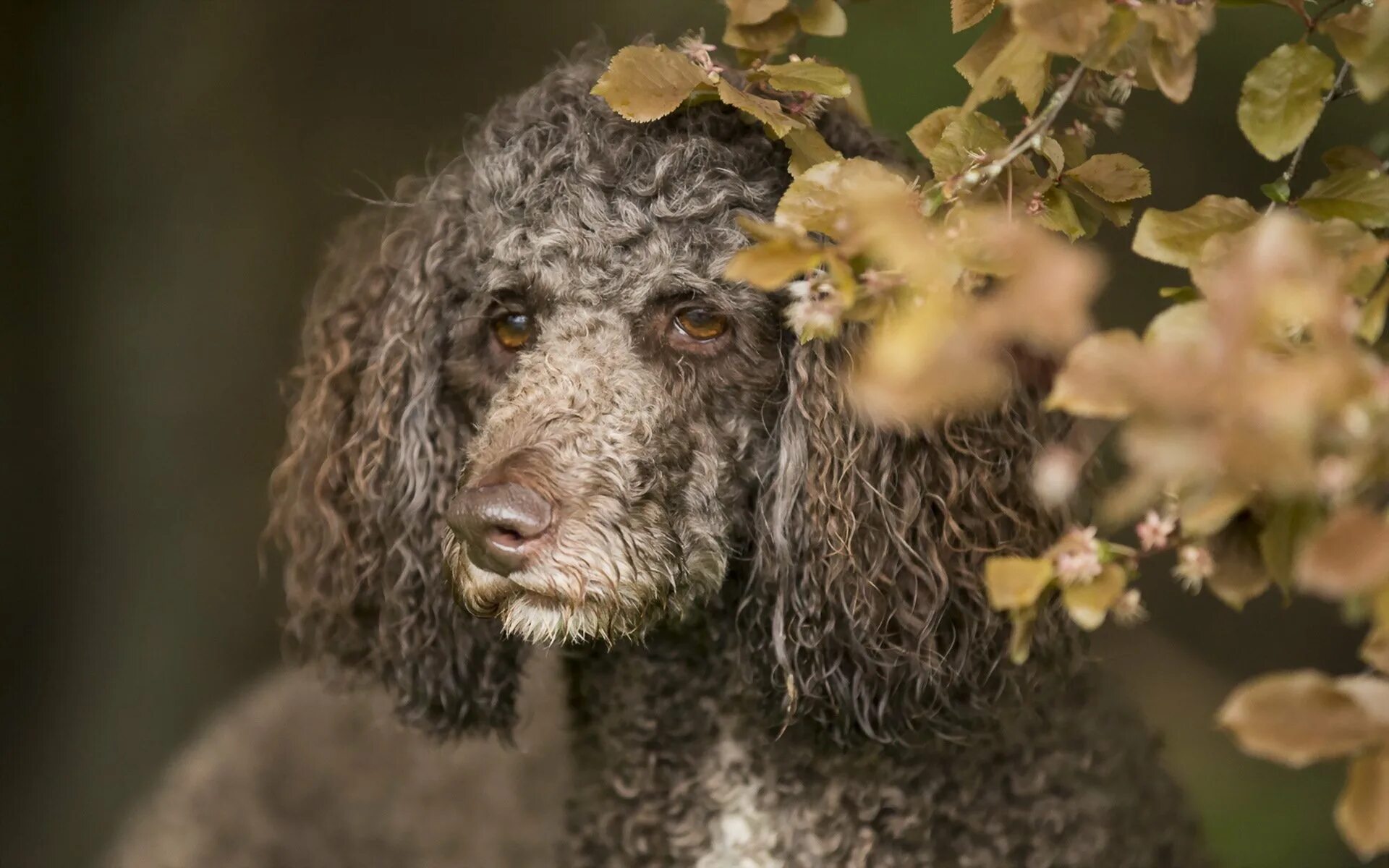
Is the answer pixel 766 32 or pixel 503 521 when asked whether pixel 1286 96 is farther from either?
pixel 503 521

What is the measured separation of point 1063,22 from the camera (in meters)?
0.99

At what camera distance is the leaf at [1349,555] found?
730 millimetres

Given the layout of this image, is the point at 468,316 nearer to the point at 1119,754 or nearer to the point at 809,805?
the point at 809,805

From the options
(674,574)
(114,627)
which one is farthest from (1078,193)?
(114,627)

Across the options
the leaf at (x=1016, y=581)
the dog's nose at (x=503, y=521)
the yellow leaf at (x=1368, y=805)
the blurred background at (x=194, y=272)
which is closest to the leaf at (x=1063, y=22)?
the leaf at (x=1016, y=581)

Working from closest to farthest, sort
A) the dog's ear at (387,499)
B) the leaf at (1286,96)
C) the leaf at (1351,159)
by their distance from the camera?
the leaf at (1286,96) → the leaf at (1351,159) → the dog's ear at (387,499)

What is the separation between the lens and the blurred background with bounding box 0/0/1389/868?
8.75ft

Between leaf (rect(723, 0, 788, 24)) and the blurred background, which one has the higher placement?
leaf (rect(723, 0, 788, 24))

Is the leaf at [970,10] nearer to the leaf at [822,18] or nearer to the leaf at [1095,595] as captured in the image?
the leaf at [822,18]

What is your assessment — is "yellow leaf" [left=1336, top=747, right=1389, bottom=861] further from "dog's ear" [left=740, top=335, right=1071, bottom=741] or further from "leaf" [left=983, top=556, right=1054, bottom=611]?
"dog's ear" [left=740, top=335, right=1071, bottom=741]

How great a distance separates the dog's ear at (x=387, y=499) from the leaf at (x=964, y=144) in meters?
0.79

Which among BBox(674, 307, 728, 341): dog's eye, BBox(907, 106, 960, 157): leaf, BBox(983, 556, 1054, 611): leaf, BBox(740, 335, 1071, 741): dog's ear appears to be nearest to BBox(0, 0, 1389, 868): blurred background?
BBox(740, 335, 1071, 741): dog's ear

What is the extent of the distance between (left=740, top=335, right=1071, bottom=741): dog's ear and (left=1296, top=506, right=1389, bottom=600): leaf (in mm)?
796

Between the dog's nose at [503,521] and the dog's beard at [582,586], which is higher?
the dog's nose at [503,521]
